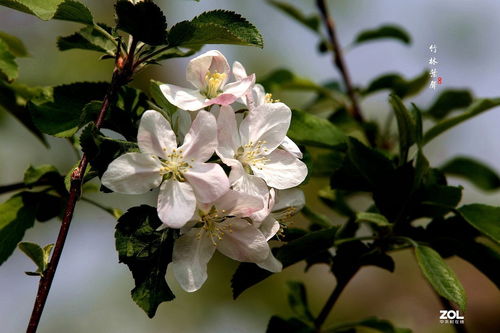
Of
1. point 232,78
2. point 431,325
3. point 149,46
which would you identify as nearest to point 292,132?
point 232,78

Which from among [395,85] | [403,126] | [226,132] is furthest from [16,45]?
[395,85]

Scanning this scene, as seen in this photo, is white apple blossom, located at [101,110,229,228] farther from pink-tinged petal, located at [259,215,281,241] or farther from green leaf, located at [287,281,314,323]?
green leaf, located at [287,281,314,323]

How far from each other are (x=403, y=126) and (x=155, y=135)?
52 cm

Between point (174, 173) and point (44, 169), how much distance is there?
437 millimetres

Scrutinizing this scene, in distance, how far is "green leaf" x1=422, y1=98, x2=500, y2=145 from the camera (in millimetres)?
1208

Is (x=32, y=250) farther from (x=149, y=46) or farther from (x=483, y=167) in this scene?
(x=483, y=167)

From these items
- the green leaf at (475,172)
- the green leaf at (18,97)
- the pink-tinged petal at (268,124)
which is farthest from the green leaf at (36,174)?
the green leaf at (475,172)

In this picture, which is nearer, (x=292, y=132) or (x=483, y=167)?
(x=292, y=132)

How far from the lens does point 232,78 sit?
3.21ft

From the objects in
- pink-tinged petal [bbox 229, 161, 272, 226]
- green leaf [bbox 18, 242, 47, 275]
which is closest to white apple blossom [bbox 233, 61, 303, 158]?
pink-tinged petal [bbox 229, 161, 272, 226]

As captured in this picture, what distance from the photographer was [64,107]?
1.03 metres

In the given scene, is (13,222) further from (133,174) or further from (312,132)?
(312,132)

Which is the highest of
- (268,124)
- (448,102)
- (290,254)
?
(448,102)

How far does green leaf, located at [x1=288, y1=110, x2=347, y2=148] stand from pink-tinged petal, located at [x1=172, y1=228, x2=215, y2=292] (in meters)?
0.34
